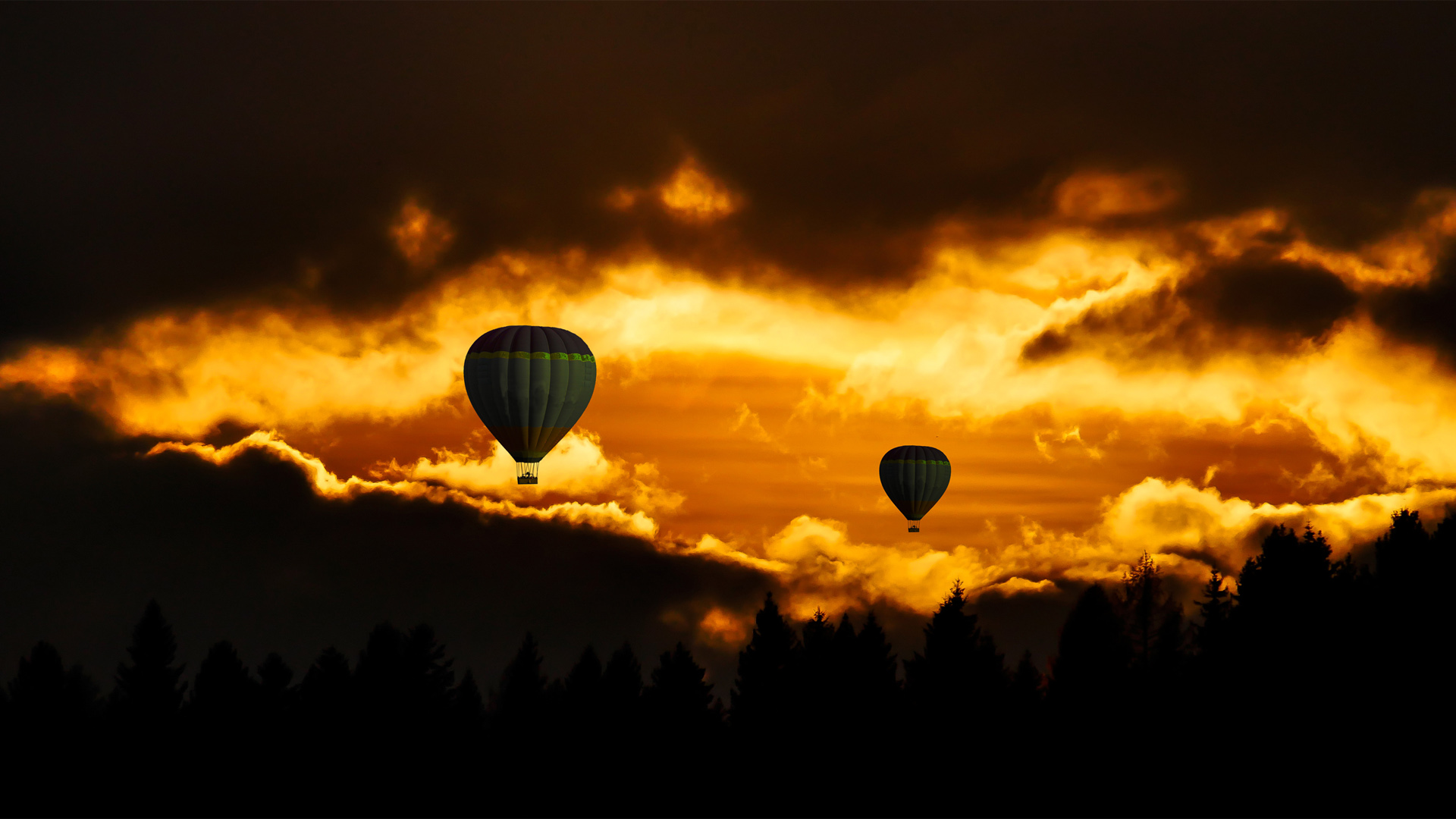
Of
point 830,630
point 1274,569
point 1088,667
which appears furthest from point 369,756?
point 1274,569

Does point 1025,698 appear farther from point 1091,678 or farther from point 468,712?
point 468,712

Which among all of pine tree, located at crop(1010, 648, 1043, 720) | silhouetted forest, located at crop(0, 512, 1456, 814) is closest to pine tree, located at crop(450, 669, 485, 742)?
silhouetted forest, located at crop(0, 512, 1456, 814)

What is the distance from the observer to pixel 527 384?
101m

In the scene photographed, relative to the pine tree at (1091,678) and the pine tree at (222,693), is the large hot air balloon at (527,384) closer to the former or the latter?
the pine tree at (222,693)

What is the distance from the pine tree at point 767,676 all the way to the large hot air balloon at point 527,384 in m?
22.8

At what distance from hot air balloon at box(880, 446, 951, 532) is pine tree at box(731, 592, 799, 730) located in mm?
24890

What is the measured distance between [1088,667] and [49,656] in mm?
75934

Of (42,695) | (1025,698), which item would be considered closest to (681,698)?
(1025,698)

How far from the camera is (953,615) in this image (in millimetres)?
104750

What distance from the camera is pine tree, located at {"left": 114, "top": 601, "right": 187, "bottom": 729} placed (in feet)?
357

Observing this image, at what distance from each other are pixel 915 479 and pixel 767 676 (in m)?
31.1

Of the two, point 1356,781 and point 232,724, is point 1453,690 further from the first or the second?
point 232,724

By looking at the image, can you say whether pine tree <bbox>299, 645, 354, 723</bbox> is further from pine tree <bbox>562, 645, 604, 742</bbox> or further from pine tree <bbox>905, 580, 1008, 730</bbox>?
pine tree <bbox>905, 580, 1008, 730</bbox>

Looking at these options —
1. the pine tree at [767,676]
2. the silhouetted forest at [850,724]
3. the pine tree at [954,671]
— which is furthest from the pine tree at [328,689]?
the pine tree at [954,671]
